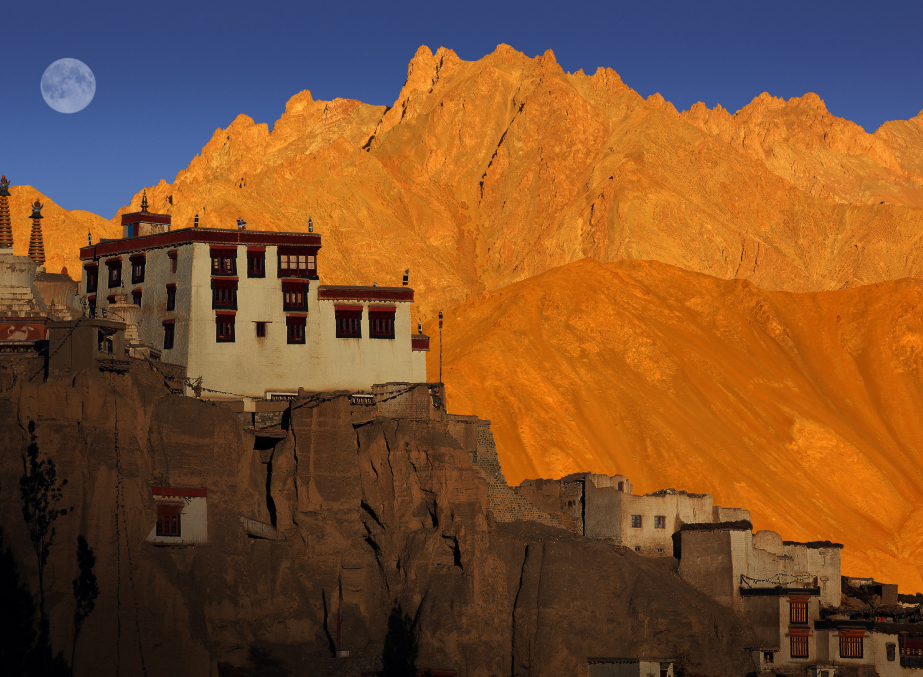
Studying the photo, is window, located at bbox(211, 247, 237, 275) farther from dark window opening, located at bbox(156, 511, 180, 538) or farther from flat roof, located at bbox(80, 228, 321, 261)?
dark window opening, located at bbox(156, 511, 180, 538)

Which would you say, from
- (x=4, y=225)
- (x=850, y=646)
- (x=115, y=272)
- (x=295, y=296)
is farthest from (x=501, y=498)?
(x=4, y=225)

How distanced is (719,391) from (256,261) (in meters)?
63.1

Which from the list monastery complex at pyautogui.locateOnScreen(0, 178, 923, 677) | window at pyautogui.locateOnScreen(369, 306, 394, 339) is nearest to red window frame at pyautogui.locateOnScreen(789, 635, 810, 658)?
monastery complex at pyautogui.locateOnScreen(0, 178, 923, 677)

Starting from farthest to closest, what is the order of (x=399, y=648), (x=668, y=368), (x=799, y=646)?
(x=668, y=368) < (x=799, y=646) < (x=399, y=648)

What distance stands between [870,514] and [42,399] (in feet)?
255

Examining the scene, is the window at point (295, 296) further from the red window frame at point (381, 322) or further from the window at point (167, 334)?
the window at point (167, 334)

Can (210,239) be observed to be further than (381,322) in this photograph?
No

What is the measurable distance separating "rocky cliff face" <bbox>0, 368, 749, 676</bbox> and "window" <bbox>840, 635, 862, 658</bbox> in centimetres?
690

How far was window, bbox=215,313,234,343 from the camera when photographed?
82.3 metres

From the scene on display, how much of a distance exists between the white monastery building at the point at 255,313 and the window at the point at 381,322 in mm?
55

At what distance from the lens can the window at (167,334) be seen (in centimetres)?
8256

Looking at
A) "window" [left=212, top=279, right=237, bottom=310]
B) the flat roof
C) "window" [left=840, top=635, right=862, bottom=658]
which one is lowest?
"window" [left=840, top=635, right=862, bottom=658]

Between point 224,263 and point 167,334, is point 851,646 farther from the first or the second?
point 167,334

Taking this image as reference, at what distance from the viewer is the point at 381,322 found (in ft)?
283
